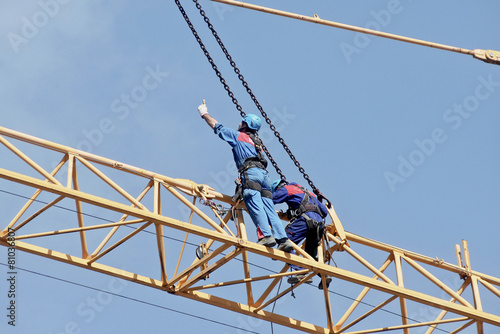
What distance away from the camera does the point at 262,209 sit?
825 inches

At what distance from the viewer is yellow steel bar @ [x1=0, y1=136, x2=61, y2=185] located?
1980cm

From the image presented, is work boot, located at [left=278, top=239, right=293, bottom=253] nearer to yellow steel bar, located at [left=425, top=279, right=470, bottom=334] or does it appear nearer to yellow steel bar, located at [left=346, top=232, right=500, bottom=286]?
yellow steel bar, located at [left=346, top=232, right=500, bottom=286]

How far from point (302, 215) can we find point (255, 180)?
1340 mm

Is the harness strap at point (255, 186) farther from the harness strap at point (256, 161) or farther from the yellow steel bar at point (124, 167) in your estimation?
the yellow steel bar at point (124, 167)

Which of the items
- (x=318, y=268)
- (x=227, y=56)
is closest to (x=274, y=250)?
(x=318, y=268)

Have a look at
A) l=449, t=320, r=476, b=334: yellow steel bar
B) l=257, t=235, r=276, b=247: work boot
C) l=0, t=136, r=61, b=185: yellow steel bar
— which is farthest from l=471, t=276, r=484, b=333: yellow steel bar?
l=0, t=136, r=61, b=185: yellow steel bar

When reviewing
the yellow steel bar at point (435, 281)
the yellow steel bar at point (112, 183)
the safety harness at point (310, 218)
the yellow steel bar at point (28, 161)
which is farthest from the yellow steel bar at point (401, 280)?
the yellow steel bar at point (28, 161)

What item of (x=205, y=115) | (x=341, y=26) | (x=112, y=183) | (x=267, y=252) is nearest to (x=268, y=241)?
(x=267, y=252)

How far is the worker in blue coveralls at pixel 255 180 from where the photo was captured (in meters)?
20.9

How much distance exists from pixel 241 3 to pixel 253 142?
3079mm

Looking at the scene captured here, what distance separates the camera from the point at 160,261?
68.3 feet

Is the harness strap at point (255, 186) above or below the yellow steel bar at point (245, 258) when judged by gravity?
above

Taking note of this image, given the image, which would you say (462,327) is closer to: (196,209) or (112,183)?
(196,209)

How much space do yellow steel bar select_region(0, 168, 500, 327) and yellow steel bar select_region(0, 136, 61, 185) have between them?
204 mm
